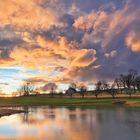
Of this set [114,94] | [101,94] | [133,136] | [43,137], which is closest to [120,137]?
[133,136]

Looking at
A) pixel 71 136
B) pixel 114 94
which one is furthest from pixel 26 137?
pixel 114 94

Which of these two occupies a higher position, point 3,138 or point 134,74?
point 134,74

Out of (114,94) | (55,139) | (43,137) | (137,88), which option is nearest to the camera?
(55,139)

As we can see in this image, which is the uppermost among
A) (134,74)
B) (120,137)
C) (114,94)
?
(134,74)

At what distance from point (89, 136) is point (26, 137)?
6.25 m

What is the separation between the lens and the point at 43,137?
33688 millimetres

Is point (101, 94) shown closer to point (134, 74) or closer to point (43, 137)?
point (134, 74)

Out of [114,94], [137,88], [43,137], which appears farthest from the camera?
[137,88]

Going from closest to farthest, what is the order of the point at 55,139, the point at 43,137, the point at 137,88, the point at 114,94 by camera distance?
the point at 55,139
the point at 43,137
the point at 114,94
the point at 137,88

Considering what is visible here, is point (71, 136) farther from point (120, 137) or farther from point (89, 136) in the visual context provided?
point (120, 137)

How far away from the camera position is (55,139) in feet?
104

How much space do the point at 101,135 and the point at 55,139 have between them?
5.51m

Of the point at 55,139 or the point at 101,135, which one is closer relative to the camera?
the point at 55,139

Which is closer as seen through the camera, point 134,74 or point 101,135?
point 101,135
